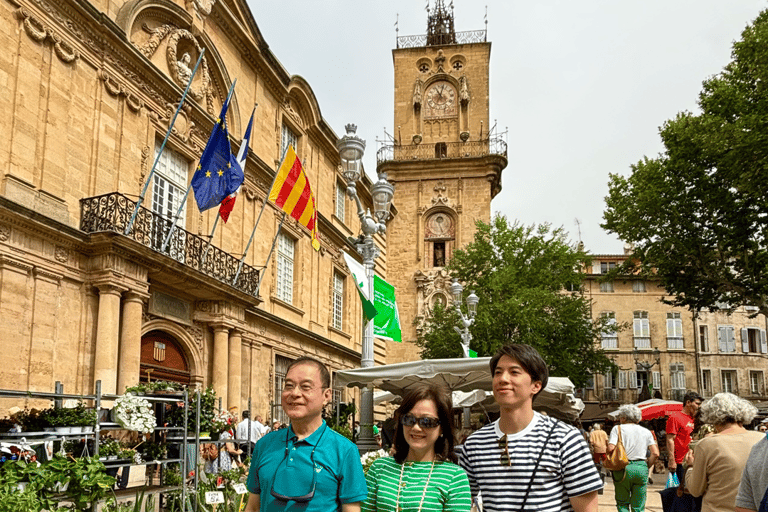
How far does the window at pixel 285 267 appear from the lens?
965 inches

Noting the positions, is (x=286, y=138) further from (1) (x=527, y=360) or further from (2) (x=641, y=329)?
(2) (x=641, y=329)

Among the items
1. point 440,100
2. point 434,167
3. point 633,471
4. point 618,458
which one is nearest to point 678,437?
point 633,471

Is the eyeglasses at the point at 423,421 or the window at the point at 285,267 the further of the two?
the window at the point at 285,267

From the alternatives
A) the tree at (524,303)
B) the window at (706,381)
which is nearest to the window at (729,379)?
the window at (706,381)

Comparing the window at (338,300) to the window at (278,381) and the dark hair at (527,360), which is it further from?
the dark hair at (527,360)

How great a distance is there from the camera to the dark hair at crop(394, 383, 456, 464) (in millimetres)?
3500

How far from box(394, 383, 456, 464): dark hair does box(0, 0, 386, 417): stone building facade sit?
10895 mm

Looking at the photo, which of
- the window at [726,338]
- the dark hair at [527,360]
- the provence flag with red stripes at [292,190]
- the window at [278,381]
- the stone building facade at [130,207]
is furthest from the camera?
the window at [726,338]

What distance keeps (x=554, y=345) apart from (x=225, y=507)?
25625 mm

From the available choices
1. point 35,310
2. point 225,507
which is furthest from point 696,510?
point 35,310

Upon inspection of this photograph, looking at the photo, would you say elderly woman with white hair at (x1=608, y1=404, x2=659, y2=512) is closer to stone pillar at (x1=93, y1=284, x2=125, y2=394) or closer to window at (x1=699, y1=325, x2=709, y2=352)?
stone pillar at (x1=93, y1=284, x2=125, y2=394)

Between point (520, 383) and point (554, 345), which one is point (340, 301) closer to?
point (554, 345)

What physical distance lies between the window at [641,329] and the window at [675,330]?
1.56 metres

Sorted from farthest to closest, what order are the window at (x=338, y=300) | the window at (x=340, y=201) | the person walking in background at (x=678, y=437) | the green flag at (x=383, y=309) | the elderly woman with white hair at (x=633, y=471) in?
the window at (x=340, y=201)
the window at (x=338, y=300)
the green flag at (x=383, y=309)
the person walking in background at (x=678, y=437)
the elderly woman with white hair at (x=633, y=471)
